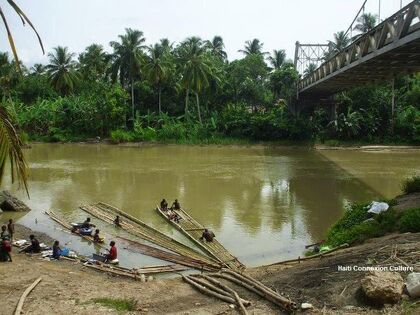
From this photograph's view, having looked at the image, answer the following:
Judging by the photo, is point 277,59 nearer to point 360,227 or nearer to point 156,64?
point 156,64

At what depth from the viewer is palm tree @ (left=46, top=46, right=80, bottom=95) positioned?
54719 millimetres

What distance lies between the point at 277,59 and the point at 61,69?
27536 mm

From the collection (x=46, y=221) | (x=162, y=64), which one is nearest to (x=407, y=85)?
(x=162, y=64)

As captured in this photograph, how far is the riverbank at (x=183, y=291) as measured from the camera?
26.0 ft

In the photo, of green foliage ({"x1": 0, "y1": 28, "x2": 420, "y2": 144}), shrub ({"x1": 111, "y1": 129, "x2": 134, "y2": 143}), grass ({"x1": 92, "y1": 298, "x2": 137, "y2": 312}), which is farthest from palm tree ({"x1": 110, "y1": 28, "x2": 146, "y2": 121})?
grass ({"x1": 92, "y1": 298, "x2": 137, "y2": 312})

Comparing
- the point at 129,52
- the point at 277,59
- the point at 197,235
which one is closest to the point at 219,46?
the point at 277,59

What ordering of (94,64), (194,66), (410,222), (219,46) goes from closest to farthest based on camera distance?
1. (410,222)
2. (194,66)
3. (94,64)
4. (219,46)

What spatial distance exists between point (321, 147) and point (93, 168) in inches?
885

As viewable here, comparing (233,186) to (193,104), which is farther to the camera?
(193,104)

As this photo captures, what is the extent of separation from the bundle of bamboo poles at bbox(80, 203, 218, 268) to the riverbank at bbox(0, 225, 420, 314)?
2.44m

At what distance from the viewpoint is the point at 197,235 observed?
1582 cm

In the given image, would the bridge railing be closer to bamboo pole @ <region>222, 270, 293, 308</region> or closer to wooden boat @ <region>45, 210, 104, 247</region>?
bamboo pole @ <region>222, 270, 293, 308</region>

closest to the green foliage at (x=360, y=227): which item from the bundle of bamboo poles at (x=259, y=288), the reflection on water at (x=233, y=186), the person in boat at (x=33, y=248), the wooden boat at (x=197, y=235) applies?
the reflection on water at (x=233, y=186)

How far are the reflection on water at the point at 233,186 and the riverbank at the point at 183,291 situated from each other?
325 cm
